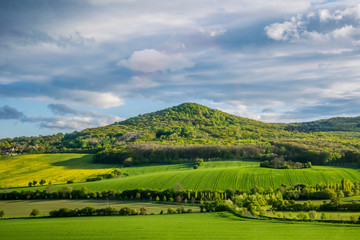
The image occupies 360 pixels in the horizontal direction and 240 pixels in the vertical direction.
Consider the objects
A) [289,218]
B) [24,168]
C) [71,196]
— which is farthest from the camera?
[24,168]

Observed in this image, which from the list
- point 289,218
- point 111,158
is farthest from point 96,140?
point 289,218

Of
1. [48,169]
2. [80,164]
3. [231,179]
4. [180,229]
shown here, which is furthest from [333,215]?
[80,164]

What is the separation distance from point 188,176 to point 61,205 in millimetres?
38041

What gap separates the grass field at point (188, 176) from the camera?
279ft

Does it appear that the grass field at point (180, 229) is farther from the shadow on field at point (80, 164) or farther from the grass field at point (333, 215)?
the shadow on field at point (80, 164)

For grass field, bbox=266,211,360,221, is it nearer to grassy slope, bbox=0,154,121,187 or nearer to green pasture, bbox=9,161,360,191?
green pasture, bbox=9,161,360,191

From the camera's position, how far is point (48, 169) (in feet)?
374

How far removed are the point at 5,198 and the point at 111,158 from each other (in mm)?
55608

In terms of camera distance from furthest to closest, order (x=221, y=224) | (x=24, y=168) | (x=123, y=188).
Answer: (x=24, y=168) < (x=123, y=188) < (x=221, y=224)

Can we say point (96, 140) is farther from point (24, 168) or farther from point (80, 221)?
point (80, 221)

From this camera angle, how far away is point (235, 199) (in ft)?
216

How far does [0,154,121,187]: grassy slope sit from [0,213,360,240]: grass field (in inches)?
2203

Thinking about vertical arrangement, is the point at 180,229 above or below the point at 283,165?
below

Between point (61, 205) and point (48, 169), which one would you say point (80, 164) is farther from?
point (61, 205)
